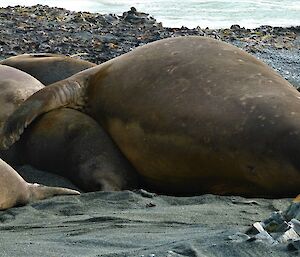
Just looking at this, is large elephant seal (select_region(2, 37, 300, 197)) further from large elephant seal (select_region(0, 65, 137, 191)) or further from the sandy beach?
the sandy beach

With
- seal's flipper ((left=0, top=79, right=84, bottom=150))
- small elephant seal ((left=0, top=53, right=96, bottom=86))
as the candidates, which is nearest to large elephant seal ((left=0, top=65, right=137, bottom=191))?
seal's flipper ((left=0, top=79, right=84, bottom=150))

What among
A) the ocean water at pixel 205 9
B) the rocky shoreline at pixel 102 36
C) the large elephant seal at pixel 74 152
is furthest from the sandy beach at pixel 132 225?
the ocean water at pixel 205 9

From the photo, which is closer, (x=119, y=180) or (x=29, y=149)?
(x=119, y=180)

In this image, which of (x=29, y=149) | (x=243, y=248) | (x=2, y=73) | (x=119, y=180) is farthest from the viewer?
(x=2, y=73)

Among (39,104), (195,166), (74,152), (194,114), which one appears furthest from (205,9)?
(195,166)

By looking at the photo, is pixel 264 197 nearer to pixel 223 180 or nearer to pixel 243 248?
pixel 223 180

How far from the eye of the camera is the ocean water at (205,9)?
955 inches

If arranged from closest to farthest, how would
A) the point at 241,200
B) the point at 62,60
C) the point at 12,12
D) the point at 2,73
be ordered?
the point at 241,200
the point at 2,73
the point at 62,60
the point at 12,12

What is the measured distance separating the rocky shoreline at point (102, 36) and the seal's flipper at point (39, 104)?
5590 mm

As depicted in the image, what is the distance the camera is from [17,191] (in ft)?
14.8

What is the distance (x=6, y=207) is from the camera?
4.41 m

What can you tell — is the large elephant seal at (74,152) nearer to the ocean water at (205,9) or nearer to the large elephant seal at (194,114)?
the large elephant seal at (194,114)

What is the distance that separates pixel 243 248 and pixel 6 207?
1.88m

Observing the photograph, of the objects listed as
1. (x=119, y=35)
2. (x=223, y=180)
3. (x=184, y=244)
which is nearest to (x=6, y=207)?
(x=223, y=180)
